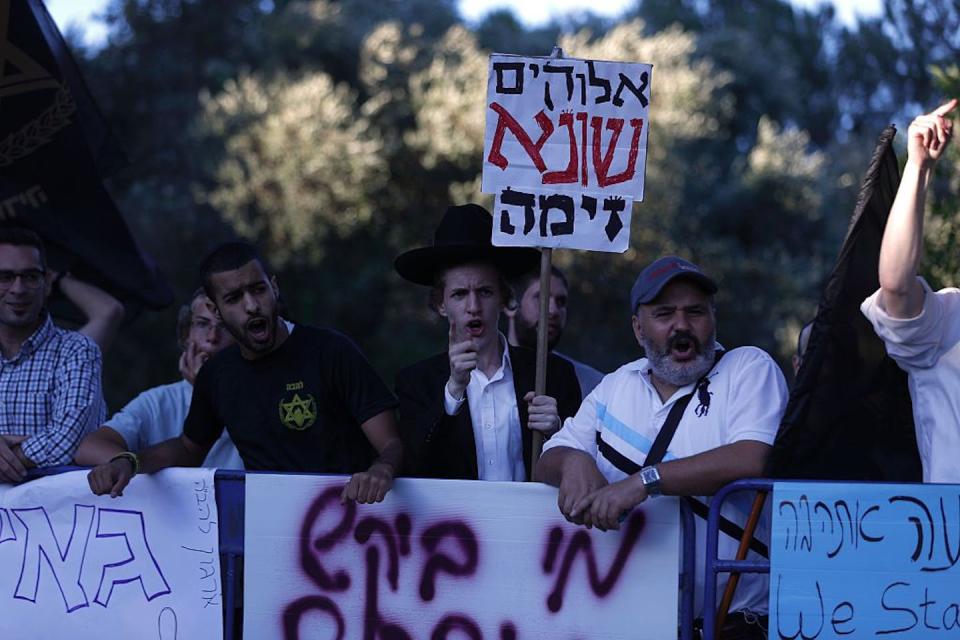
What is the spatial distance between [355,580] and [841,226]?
21164mm

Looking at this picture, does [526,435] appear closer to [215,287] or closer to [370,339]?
[215,287]

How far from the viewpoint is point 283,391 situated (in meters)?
5.03

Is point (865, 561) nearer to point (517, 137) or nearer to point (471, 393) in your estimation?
point (471, 393)

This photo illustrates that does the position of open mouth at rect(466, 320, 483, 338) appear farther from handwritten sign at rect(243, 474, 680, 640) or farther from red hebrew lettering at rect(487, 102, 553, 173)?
handwritten sign at rect(243, 474, 680, 640)

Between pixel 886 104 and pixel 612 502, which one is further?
pixel 886 104

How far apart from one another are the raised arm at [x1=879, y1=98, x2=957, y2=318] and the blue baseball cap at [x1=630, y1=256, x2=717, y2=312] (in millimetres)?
624

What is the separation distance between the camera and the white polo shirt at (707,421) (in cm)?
434

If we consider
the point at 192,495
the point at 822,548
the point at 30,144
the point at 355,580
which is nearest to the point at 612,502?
the point at 822,548

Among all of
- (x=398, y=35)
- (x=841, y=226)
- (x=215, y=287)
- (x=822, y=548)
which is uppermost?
(x=398, y=35)

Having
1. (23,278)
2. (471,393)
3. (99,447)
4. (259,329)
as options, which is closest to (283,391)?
(259,329)

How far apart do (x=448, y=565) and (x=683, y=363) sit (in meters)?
1.06

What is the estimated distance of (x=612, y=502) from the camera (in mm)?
4164

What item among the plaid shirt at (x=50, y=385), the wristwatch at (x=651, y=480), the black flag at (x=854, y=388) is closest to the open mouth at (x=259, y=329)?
the plaid shirt at (x=50, y=385)

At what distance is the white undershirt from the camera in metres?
5.03
